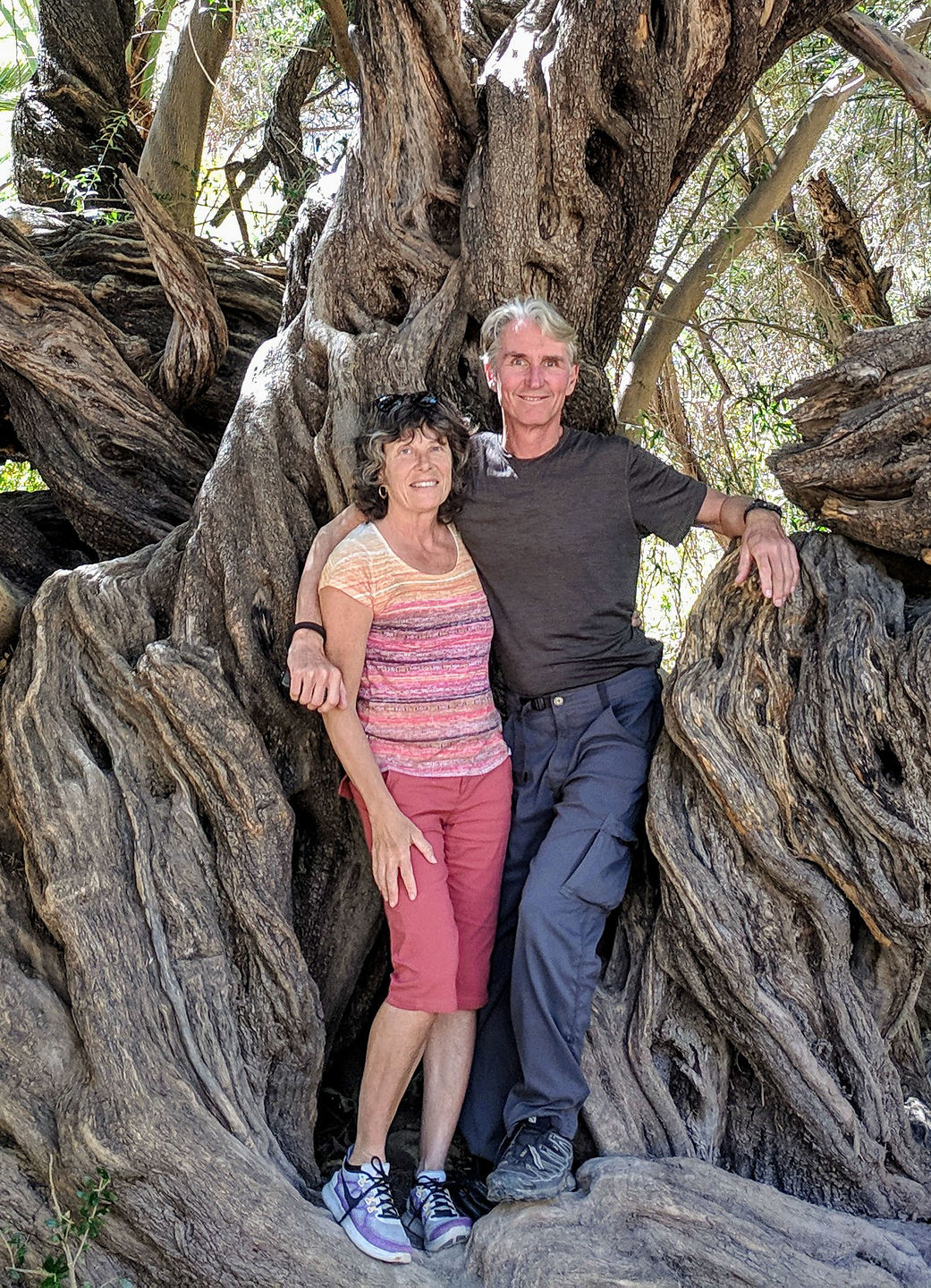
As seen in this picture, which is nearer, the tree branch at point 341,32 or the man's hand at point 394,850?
the man's hand at point 394,850

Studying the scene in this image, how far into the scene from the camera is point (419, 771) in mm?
3340

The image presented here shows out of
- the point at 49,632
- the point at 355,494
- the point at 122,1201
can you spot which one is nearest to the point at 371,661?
the point at 355,494

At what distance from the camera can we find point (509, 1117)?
3225mm

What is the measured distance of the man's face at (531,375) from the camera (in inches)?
144

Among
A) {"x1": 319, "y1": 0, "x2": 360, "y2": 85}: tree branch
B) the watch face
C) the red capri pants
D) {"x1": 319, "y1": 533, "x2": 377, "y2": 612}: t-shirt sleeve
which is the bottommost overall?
the red capri pants

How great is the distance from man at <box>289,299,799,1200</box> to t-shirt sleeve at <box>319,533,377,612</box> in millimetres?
185

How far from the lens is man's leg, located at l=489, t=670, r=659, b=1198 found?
10.6 ft

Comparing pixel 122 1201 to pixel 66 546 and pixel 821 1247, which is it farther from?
pixel 66 546

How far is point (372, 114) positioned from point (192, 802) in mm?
2513

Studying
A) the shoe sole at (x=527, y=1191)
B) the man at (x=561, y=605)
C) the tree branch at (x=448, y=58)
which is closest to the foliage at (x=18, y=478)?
the tree branch at (x=448, y=58)

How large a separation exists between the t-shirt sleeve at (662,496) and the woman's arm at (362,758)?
0.93 metres

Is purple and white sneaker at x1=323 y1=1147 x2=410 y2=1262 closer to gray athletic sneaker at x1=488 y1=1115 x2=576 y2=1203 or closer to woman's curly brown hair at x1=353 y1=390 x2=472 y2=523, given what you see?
gray athletic sneaker at x1=488 y1=1115 x2=576 y2=1203

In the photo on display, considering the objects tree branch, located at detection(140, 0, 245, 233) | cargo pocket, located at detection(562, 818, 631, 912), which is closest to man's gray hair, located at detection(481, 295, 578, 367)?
cargo pocket, located at detection(562, 818, 631, 912)

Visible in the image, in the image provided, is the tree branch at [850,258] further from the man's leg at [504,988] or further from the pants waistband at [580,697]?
the man's leg at [504,988]
